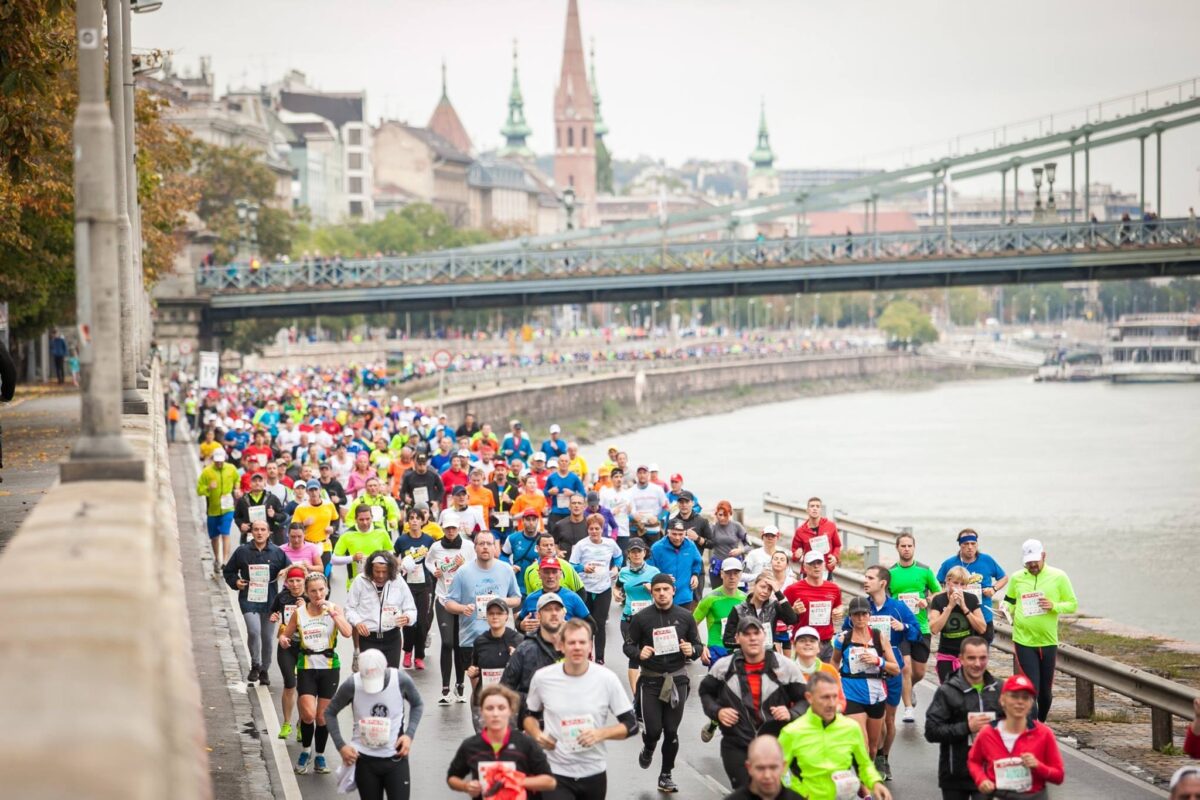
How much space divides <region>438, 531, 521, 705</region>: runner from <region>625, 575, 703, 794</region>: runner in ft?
5.58

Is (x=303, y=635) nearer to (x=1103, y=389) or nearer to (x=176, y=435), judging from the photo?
(x=176, y=435)

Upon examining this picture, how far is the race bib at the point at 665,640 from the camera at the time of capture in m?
12.5

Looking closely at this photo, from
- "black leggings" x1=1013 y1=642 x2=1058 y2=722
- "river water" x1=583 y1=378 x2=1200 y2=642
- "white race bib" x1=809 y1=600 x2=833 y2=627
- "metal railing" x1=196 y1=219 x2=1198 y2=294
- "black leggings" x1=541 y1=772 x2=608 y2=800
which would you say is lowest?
"river water" x1=583 y1=378 x2=1200 y2=642

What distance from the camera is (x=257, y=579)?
1600 centimetres

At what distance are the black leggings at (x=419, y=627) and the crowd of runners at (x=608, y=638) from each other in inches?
1.0

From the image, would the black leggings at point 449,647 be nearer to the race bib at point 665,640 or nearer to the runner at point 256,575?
the runner at point 256,575

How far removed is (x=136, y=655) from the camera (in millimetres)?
4234

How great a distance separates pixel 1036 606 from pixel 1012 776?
4.94 metres

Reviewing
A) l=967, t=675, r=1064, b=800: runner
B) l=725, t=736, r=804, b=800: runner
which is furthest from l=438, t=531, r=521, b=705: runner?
l=725, t=736, r=804, b=800: runner

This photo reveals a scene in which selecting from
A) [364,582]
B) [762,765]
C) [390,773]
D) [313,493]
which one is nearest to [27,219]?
[313,493]

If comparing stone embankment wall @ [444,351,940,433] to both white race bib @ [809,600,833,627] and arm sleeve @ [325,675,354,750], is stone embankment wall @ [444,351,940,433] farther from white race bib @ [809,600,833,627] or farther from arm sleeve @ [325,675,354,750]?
arm sleeve @ [325,675,354,750]

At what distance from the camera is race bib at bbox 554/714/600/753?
9.63 m

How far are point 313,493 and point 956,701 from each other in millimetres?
9536

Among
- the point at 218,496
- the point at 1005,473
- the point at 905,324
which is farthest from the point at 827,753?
the point at 905,324
